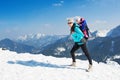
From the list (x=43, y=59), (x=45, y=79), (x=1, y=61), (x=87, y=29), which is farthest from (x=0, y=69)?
(x=87, y=29)

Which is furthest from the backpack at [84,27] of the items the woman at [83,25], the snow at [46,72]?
the snow at [46,72]

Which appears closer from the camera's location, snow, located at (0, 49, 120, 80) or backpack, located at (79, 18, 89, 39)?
snow, located at (0, 49, 120, 80)

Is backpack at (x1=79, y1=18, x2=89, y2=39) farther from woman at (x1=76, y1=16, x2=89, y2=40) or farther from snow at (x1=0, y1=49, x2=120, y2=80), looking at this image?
snow at (x1=0, y1=49, x2=120, y2=80)

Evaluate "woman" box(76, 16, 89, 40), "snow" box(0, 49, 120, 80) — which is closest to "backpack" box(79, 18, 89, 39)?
"woman" box(76, 16, 89, 40)

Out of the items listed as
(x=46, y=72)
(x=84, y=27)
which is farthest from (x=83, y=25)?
(x=46, y=72)

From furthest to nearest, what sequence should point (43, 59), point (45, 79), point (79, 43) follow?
point (43, 59) → point (79, 43) → point (45, 79)

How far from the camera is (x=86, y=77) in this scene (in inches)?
581

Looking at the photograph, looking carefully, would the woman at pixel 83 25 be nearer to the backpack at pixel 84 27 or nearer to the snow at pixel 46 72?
the backpack at pixel 84 27

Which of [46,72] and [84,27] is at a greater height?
[84,27]

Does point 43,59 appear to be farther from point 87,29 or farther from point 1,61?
point 87,29

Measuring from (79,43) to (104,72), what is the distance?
9.59ft

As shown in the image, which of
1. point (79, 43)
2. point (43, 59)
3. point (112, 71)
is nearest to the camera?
point (79, 43)

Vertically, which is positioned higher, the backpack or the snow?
the backpack

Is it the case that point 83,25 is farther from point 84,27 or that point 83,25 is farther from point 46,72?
point 46,72
